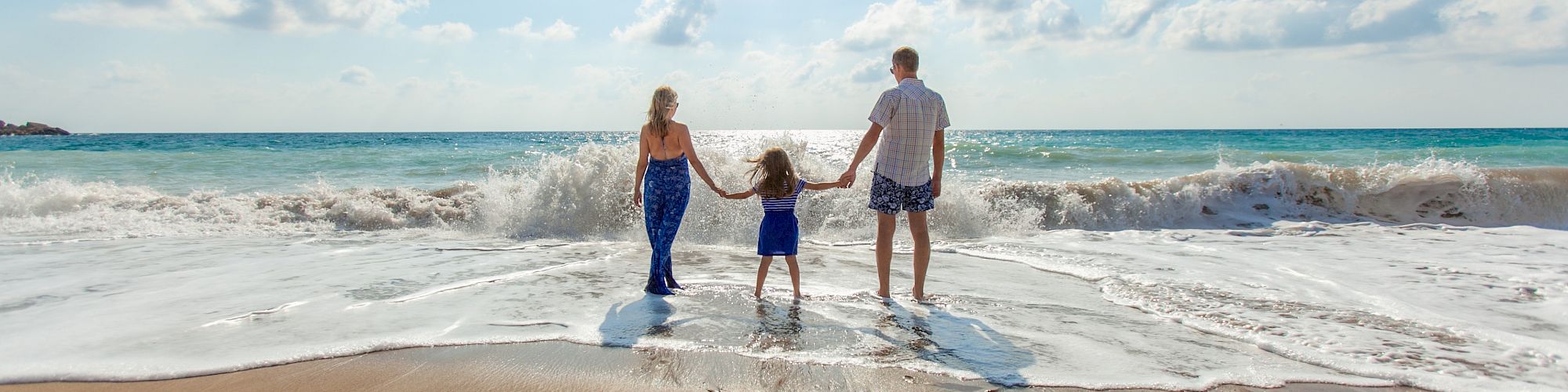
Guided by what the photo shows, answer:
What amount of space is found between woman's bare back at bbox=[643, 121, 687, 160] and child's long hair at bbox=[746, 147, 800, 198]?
1.80 feet

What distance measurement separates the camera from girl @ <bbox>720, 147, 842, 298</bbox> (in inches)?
186

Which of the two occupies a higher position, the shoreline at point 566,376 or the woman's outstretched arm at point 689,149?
the woman's outstretched arm at point 689,149

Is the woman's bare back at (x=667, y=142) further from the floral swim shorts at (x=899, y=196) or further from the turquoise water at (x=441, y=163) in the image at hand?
the turquoise water at (x=441, y=163)

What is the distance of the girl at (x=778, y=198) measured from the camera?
4723 mm

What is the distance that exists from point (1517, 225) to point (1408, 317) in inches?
275

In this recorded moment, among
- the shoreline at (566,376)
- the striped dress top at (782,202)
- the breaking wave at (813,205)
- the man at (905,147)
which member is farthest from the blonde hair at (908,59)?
the breaking wave at (813,205)

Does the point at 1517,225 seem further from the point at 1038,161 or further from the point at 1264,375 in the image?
the point at 1038,161

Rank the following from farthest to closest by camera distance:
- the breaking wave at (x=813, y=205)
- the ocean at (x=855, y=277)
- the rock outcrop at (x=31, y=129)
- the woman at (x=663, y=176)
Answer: the rock outcrop at (x=31, y=129)
the breaking wave at (x=813, y=205)
the woman at (x=663, y=176)
the ocean at (x=855, y=277)

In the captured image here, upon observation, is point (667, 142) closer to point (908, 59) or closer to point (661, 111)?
point (661, 111)

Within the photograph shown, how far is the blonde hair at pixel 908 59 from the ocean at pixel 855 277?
144cm

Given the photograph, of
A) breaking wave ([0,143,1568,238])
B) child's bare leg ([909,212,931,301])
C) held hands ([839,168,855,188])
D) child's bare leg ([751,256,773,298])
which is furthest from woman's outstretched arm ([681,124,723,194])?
breaking wave ([0,143,1568,238])

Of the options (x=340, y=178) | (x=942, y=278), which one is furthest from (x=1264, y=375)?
(x=340, y=178)

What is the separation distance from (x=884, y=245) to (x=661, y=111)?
62.3 inches

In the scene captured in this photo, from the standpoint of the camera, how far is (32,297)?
4965mm
